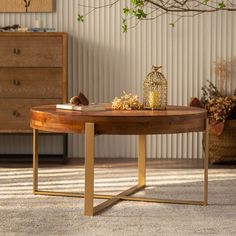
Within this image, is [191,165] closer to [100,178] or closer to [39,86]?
[100,178]

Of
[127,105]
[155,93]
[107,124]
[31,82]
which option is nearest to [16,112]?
[31,82]

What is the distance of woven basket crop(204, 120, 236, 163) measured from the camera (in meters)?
5.83

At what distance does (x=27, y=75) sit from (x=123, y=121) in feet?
7.24

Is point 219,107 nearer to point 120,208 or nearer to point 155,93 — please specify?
point 155,93

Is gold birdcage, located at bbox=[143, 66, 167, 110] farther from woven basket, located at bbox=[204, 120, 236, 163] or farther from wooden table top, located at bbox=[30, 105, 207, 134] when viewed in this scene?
woven basket, located at bbox=[204, 120, 236, 163]

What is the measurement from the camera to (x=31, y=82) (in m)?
5.91

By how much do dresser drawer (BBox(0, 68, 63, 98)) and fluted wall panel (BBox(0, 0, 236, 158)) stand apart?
1.63 feet

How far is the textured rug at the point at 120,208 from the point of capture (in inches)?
141

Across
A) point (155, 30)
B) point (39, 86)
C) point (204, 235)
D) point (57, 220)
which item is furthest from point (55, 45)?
point (204, 235)

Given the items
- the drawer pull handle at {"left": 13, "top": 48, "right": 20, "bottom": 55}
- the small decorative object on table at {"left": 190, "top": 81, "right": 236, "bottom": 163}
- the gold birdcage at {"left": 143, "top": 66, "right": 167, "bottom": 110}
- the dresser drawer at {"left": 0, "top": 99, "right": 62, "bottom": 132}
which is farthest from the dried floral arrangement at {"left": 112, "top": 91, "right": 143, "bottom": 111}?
the drawer pull handle at {"left": 13, "top": 48, "right": 20, "bottom": 55}

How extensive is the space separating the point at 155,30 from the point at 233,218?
2.87 m

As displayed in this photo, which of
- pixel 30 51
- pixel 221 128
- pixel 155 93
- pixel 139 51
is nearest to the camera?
pixel 155 93

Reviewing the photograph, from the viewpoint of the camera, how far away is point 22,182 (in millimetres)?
5004

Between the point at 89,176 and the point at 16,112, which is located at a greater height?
the point at 16,112
